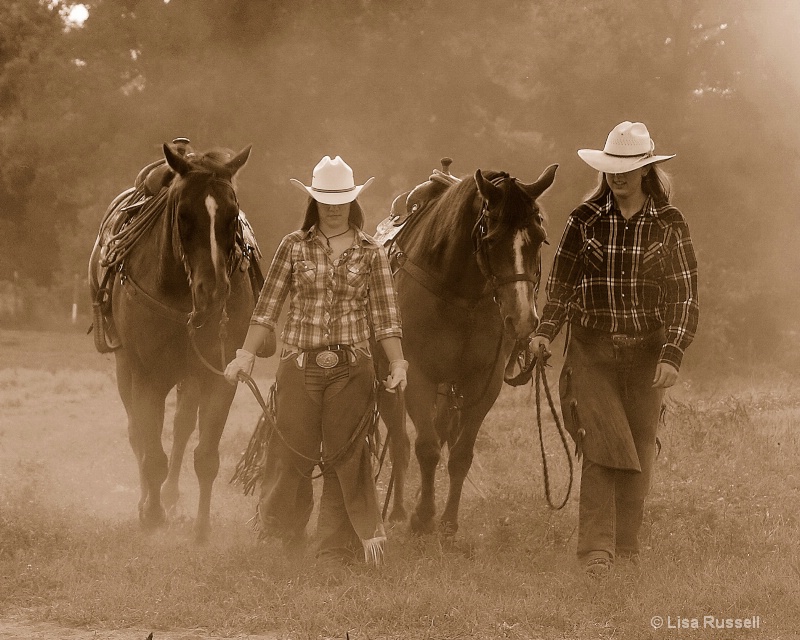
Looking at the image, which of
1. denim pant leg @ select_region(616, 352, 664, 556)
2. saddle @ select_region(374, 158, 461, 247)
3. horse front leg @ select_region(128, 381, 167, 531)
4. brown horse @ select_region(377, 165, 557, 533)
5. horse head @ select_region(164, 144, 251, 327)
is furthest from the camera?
saddle @ select_region(374, 158, 461, 247)

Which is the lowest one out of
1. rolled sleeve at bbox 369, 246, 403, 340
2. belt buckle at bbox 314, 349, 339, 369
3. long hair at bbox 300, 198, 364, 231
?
belt buckle at bbox 314, 349, 339, 369

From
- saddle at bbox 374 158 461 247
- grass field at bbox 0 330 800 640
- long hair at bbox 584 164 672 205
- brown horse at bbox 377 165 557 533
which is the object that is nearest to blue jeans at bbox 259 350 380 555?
grass field at bbox 0 330 800 640

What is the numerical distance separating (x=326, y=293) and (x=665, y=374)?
1749mm

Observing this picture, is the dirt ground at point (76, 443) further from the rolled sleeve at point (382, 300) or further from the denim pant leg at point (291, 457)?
the rolled sleeve at point (382, 300)

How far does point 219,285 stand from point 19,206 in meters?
24.7

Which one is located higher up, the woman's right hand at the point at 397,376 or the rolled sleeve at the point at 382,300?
the rolled sleeve at the point at 382,300

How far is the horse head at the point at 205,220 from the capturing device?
226 inches

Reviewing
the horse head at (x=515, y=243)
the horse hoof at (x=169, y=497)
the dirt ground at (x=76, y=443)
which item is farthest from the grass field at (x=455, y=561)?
the horse head at (x=515, y=243)

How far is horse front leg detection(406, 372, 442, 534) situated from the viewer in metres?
6.68

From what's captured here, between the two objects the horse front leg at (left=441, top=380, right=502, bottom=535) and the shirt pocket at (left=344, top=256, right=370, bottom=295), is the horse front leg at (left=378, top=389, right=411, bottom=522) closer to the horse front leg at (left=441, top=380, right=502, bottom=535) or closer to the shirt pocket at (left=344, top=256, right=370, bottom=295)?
the horse front leg at (left=441, top=380, right=502, bottom=535)

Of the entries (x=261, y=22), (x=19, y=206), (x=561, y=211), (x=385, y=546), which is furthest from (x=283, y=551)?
(x=19, y=206)

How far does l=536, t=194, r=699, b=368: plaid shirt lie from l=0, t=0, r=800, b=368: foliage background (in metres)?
12.5

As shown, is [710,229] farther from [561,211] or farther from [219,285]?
[219,285]

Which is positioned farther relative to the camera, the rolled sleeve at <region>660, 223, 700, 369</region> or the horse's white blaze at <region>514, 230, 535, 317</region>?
the horse's white blaze at <region>514, 230, 535, 317</region>
